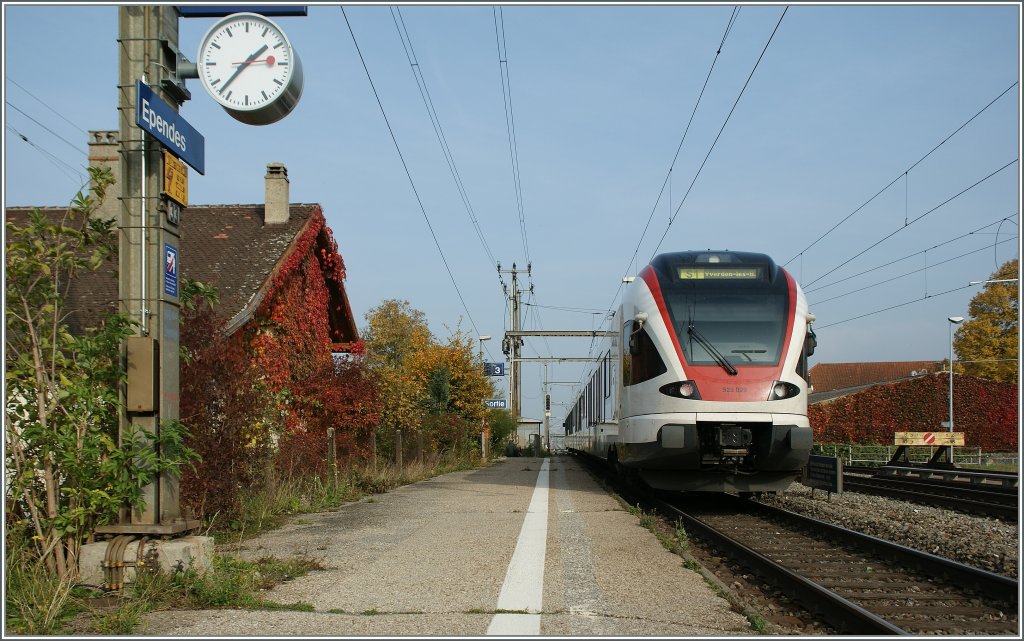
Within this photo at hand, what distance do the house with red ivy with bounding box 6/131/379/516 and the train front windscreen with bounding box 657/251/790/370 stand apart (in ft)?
17.5

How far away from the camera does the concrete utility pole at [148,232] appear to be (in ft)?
21.0

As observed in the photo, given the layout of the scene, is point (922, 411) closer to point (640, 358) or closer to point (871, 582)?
point (640, 358)

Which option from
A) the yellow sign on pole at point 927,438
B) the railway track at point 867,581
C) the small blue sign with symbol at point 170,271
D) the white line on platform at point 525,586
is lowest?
the yellow sign on pole at point 927,438

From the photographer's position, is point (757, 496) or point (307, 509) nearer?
point (307, 509)

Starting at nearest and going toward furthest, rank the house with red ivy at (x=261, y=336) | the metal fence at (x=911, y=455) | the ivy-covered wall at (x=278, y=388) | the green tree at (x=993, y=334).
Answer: the ivy-covered wall at (x=278, y=388) < the house with red ivy at (x=261, y=336) < the metal fence at (x=911, y=455) < the green tree at (x=993, y=334)

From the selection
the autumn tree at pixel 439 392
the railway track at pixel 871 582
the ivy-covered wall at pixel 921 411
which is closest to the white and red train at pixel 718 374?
the railway track at pixel 871 582

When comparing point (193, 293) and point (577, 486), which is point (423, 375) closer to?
point (577, 486)

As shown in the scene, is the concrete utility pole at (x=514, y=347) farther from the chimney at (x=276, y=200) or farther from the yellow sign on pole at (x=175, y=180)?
the yellow sign on pole at (x=175, y=180)

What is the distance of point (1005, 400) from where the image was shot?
46.3 m

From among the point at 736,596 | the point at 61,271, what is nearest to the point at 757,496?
the point at 736,596

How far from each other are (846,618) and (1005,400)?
46815 mm

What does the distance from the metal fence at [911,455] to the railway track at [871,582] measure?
28621 mm

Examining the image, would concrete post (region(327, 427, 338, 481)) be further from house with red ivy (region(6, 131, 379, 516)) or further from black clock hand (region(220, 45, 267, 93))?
black clock hand (region(220, 45, 267, 93))

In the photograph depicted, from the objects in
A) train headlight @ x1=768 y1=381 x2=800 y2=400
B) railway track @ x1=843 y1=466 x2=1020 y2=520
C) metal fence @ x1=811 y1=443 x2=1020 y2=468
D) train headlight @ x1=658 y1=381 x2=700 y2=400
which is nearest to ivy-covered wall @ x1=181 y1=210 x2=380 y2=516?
train headlight @ x1=658 y1=381 x2=700 y2=400
